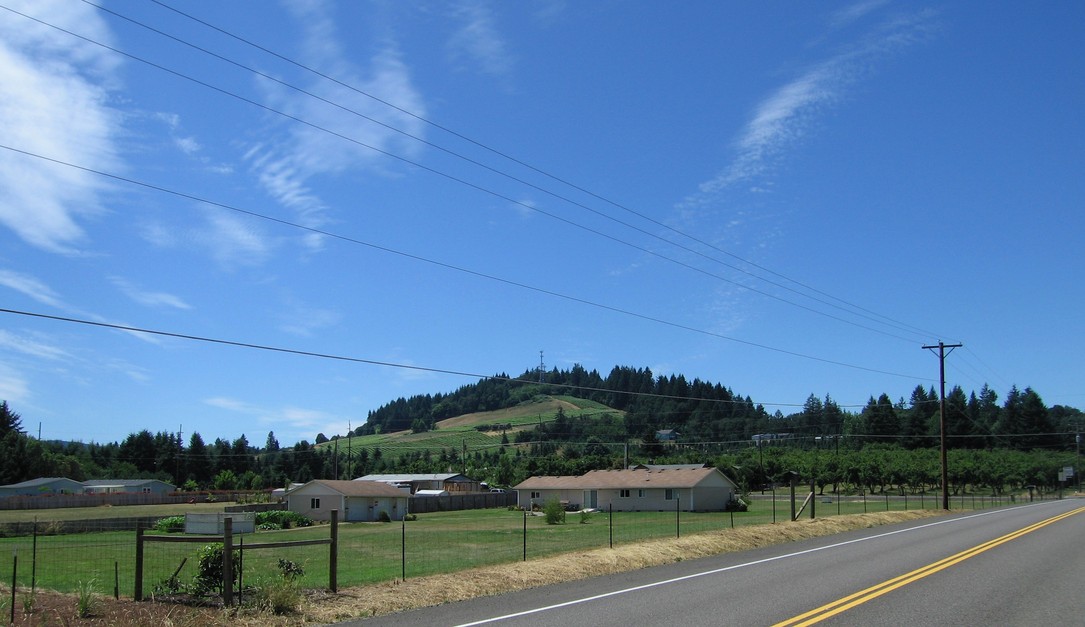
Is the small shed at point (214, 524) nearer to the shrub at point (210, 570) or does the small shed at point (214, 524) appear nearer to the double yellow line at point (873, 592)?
the shrub at point (210, 570)

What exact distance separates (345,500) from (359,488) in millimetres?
2337

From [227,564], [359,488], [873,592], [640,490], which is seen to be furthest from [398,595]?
[640,490]

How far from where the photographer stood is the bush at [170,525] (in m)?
49.1

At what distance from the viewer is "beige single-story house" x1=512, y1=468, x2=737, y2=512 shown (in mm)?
67938

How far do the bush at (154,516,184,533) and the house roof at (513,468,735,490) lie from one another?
35940 mm

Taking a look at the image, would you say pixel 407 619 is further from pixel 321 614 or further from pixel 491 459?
pixel 491 459

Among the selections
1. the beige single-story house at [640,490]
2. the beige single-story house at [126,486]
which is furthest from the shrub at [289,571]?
the beige single-story house at [126,486]

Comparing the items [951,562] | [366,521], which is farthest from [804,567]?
[366,521]

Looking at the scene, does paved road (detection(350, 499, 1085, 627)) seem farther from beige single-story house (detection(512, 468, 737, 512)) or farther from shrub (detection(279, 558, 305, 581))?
beige single-story house (detection(512, 468, 737, 512))

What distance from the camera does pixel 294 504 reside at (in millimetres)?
68875

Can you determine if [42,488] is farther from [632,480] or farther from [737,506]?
[737,506]

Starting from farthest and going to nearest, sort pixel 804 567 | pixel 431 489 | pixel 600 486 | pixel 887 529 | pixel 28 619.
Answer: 1. pixel 431 489
2. pixel 600 486
3. pixel 887 529
4. pixel 804 567
5. pixel 28 619

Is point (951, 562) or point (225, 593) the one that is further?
point (951, 562)

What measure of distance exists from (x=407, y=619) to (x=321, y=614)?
1573 mm
